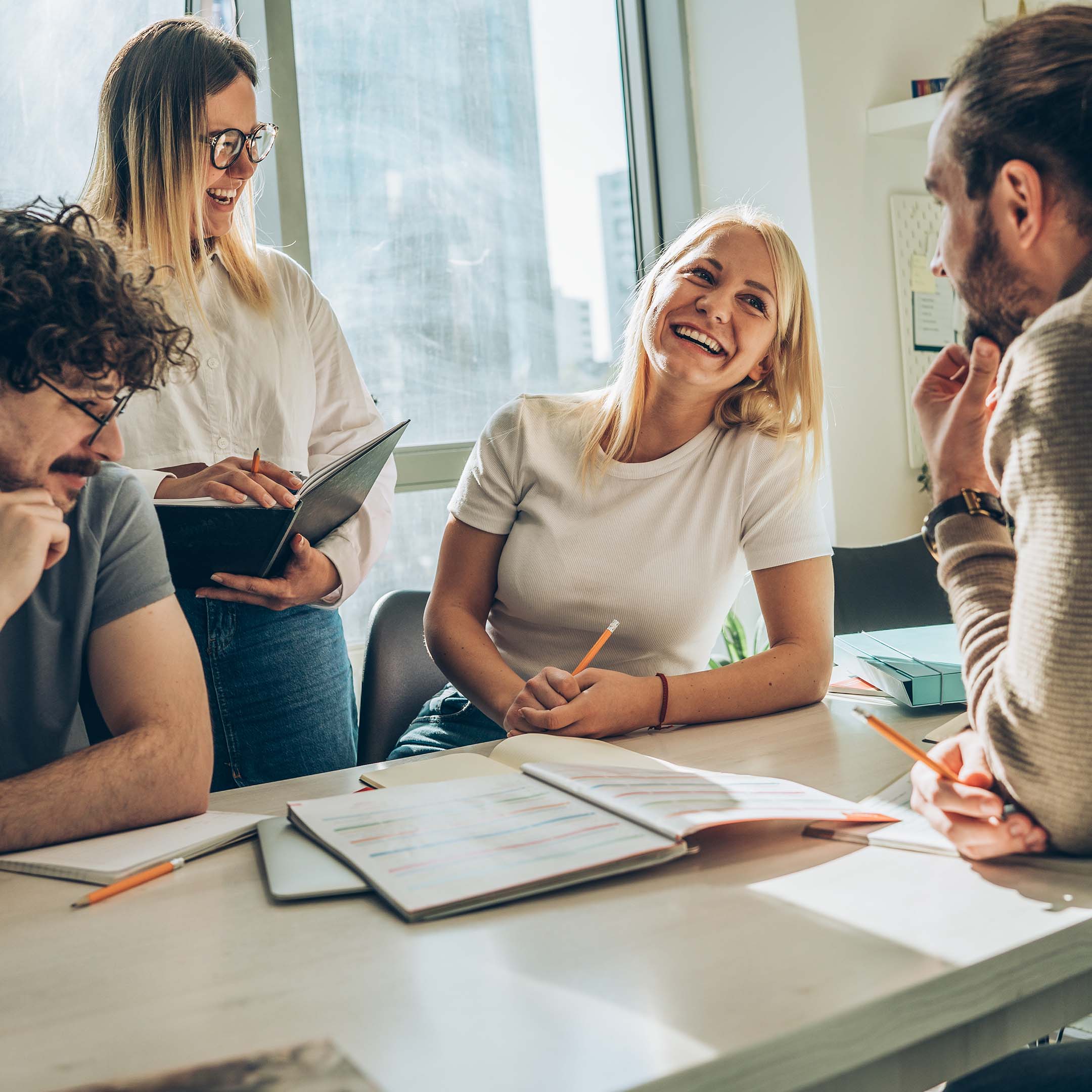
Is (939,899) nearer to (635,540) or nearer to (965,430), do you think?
(965,430)

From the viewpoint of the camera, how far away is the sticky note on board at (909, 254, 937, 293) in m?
3.14

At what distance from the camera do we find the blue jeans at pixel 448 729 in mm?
1667

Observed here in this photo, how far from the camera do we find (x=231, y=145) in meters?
1.71

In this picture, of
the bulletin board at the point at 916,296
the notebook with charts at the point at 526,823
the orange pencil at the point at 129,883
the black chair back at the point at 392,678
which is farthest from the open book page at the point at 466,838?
the bulletin board at the point at 916,296

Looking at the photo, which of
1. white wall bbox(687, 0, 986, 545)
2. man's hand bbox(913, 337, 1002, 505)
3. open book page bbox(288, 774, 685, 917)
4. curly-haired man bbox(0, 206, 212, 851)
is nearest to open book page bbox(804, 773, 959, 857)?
open book page bbox(288, 774, 685, 917)

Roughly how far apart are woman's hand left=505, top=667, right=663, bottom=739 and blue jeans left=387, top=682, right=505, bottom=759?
260 millimetres

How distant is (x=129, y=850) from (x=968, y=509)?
0.79 m

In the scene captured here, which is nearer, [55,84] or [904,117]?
[55,84]

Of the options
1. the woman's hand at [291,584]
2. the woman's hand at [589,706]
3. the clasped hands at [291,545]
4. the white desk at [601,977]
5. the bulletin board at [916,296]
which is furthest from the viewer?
the bulletin board at [916,296]

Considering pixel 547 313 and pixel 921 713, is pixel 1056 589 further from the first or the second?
pixel 547 313

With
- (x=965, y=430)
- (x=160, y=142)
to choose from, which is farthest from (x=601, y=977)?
(x=160, y=142)

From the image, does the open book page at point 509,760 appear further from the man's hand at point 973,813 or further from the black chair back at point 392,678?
the black chair back at point 392,678

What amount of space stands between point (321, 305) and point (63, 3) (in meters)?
1.20

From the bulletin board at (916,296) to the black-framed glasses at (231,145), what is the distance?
1.99 meters
